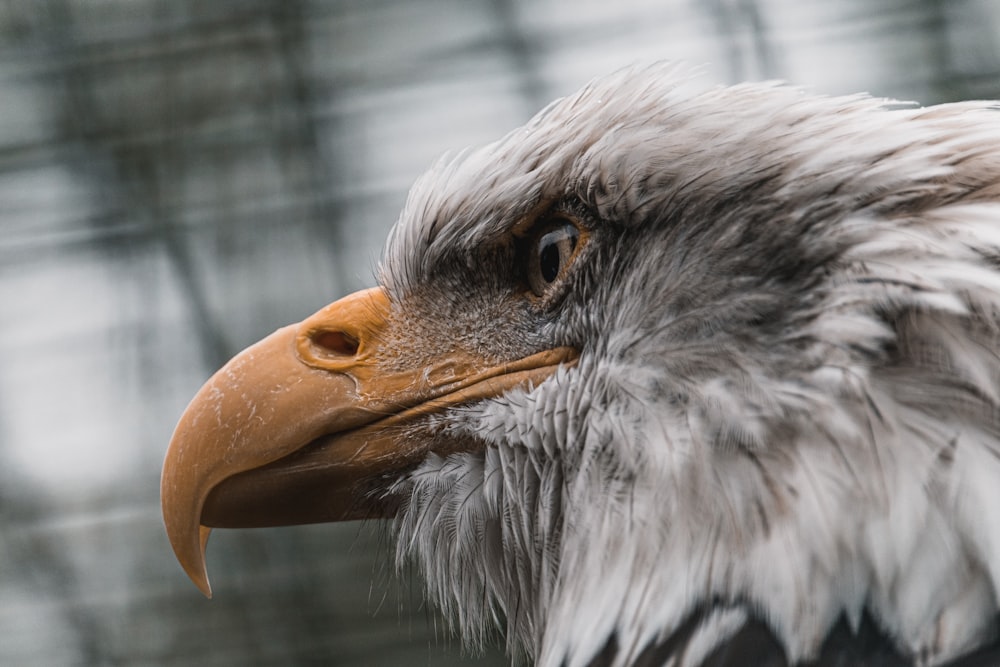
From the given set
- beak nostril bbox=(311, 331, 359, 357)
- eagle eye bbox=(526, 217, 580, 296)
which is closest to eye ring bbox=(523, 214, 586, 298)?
eagle eye bbox=(526, 217, 580, 296)

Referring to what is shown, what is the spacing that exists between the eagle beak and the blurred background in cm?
216

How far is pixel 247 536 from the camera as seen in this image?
3.58 m

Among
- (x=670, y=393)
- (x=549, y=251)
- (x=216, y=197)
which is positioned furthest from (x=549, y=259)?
(x=216, y=197)

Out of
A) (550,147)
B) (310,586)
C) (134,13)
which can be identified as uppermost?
(134,13)

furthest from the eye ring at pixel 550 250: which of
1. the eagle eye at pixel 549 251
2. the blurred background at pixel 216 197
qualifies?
the blurred background at pixel 216 197

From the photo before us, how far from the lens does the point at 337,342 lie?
129cm

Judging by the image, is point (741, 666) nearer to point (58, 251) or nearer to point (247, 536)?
point (247, 536)

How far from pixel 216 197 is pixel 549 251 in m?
2.74

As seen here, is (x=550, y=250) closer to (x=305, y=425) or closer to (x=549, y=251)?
(x=549, y=251)

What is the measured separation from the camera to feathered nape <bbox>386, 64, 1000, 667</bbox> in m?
0.91

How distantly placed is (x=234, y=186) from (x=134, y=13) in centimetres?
79

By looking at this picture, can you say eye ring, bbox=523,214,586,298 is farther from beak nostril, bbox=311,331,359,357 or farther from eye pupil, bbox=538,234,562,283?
beak nostril, bbox=311,331,359,357

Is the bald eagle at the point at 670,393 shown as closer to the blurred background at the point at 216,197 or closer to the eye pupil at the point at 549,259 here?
the eye pupil at the point at 549,259

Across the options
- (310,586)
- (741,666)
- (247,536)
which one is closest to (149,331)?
(247,536)
